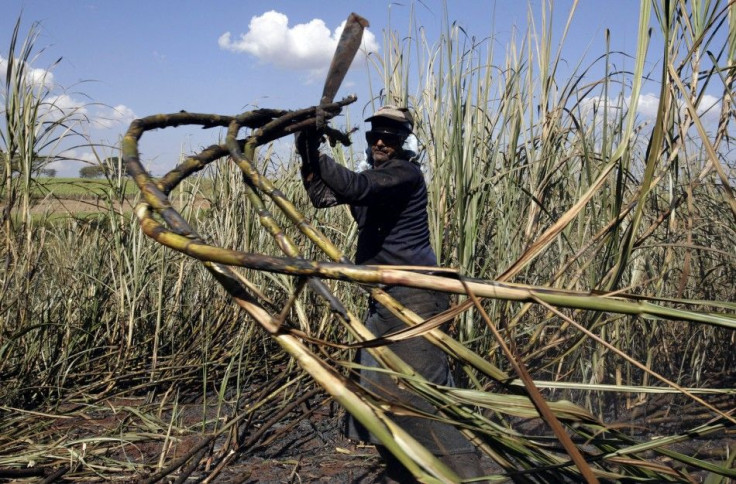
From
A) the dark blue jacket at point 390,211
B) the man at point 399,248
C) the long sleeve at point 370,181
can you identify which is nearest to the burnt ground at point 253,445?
the man at point 399,248

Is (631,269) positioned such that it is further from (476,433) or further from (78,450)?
(78,450)

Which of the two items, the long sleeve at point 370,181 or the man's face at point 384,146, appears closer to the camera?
the long sleeve at point 370,181

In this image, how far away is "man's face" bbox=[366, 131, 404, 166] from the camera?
2734 millimetres

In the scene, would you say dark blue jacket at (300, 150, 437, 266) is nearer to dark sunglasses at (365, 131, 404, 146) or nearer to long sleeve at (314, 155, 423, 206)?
long sleeve at (314, 155, 423, 206)

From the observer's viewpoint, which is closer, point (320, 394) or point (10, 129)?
point (10, 129)

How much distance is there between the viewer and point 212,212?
3.88 metres

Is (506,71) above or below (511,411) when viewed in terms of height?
above

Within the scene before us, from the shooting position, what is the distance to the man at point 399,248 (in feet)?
8.30

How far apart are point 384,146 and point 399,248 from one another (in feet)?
1.34

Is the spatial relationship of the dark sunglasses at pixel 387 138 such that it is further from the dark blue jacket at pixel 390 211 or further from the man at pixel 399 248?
the dark blue jacket at pixel 390 211

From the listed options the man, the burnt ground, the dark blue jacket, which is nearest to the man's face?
the man

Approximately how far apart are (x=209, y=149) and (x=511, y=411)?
68 cm

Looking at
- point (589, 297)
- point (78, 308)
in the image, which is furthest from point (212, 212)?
point (589, 297)

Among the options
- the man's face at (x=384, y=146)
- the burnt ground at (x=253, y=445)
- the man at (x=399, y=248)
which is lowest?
the burnt ground at (x=253, y=445)
